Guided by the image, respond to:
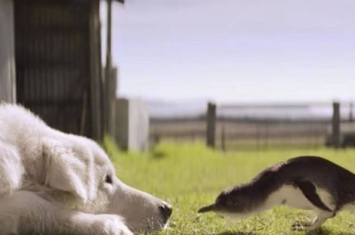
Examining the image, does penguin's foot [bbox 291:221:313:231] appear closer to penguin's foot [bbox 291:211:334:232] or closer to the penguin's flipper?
penguin's foot [bbox 291:211:334:232]

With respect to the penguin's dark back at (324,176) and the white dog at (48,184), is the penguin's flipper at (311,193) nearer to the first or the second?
the penguin's dark back at (324,176)

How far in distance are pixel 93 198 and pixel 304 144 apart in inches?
710

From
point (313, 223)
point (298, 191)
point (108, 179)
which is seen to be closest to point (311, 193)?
point (298, 191)

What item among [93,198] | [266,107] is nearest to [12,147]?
[93,198]

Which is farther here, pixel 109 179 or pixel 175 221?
pixel 175 221

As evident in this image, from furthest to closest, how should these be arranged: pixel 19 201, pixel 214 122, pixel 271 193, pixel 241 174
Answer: pixel 214 122, pixel 241 174, pixel 271 193, pixel 19 201

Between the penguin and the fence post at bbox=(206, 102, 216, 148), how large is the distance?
1243 centimetres

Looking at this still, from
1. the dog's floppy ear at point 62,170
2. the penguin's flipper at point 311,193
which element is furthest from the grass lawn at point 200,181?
the dog's floppy ear at point 62,170

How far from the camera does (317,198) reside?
3.94 meters

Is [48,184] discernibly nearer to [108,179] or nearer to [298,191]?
[108,179]

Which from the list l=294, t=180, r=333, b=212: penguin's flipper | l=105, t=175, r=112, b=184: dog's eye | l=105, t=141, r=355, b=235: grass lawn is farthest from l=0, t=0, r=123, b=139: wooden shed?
l=294, t=180, r=333, b=212: penguin's flipper

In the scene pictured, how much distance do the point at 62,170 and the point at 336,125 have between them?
1400 centimetres

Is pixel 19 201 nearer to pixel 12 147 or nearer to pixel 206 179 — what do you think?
pixel 12 147

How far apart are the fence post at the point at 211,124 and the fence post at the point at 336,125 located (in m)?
2.86
